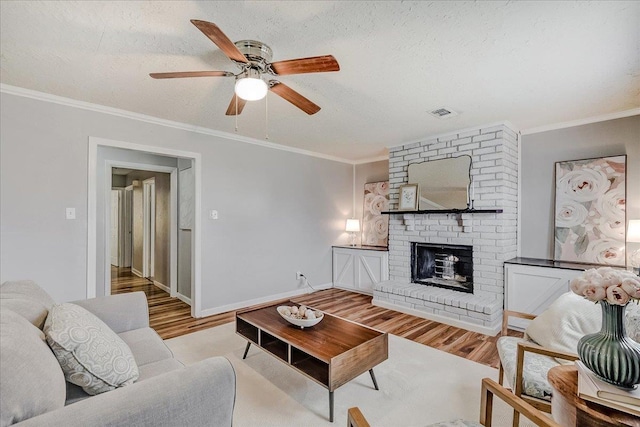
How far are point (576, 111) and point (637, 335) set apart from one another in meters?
2.51

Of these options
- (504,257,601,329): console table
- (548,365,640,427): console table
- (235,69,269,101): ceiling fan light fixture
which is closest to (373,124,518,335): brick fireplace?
(504,257,601,329): console table

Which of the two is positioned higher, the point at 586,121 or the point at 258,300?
the point at 586,121

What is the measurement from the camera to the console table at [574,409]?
1.11 m

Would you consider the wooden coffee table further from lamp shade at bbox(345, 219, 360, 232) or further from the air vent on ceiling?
lamp shade at bbox(345, 219, 360, 232)

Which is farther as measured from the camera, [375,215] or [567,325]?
[375,215]

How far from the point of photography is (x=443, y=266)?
167 inches

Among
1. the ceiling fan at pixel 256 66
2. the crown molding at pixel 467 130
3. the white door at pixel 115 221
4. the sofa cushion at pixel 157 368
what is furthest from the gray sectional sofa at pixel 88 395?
the white door at pixel 115 221

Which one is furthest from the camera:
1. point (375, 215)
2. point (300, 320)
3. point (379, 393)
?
point (375, 215)

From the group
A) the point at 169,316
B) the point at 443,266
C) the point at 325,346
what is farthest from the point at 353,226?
the point at 325,346

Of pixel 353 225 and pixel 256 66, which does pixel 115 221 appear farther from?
pixel 256 66

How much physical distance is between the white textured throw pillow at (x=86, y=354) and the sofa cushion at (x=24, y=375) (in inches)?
2.5

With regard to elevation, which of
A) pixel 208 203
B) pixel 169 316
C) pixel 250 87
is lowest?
pixel 169 316

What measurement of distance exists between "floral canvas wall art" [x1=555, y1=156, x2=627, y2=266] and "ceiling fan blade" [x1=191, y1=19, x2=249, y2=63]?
12.5 ft

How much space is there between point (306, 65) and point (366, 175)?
13.6 feet
